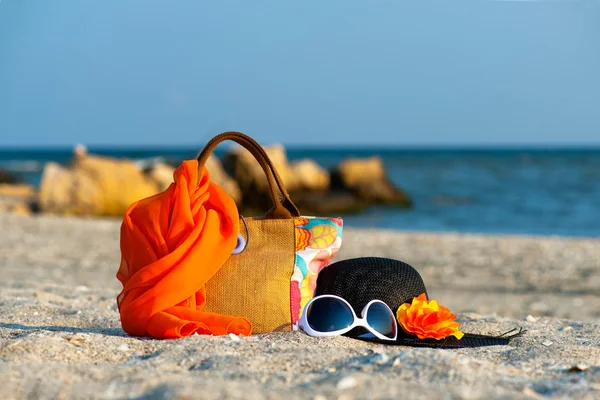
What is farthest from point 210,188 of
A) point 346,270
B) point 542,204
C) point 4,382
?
point 542,204

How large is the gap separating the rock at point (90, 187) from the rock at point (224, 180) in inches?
129

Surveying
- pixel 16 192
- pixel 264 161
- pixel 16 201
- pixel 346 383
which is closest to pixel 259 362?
pixel 346 383

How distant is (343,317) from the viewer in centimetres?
345

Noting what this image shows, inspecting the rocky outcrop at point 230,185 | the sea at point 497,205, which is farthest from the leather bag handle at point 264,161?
the rocky outcrop at point 230,185

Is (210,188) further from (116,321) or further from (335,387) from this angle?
(335,387)

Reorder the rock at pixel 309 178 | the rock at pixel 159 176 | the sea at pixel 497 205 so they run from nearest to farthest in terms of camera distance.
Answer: the sea at pixel 497 205
the rock at pixel 159 176
the rock at pixel 309 178

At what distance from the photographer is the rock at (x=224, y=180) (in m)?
21.7

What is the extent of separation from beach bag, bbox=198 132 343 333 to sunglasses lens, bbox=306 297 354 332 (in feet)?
0.23

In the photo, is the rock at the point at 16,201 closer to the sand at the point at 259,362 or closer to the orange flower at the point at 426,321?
the sand at the point at 259,362

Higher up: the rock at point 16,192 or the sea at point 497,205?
the sea at point 497,205

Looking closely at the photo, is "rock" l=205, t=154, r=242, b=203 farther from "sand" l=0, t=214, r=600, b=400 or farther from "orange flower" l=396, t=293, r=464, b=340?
"orange flower" l=396, t=293, r=464, b=340

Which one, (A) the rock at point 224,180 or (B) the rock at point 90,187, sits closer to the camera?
(B) the rock at point 90,187

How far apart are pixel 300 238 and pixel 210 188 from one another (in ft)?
1.79

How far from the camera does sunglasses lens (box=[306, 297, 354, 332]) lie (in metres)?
3.43
